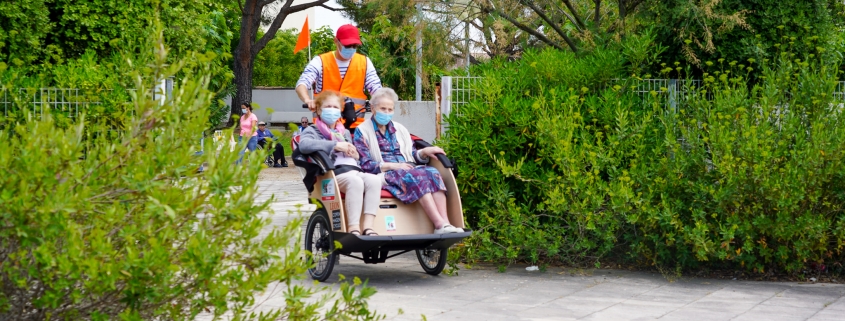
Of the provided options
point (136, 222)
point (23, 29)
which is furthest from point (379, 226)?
point (23, 29)

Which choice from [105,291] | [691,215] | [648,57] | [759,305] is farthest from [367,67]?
[105,291]

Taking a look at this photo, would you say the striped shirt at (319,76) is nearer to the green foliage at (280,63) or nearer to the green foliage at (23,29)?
the green foliage at (23,29)

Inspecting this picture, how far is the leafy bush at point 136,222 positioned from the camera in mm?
3109

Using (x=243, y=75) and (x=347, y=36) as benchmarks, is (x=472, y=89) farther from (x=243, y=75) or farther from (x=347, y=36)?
(x=243, y=75)

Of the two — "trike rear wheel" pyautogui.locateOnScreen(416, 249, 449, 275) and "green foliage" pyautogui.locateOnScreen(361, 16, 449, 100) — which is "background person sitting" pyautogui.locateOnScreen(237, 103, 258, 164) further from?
"green foliage" pyautogui.locateOnScreen(361, 16, 449, 100)

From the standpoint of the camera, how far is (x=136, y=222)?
3375 mm

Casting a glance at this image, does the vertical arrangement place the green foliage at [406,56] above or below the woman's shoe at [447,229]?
above

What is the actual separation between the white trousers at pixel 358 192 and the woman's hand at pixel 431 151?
2.00ft

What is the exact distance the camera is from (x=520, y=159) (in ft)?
26.9

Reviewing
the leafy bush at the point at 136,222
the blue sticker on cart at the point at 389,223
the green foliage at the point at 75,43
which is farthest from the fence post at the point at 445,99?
the leafy bush at the point at 136,222

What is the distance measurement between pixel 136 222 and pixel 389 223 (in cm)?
424

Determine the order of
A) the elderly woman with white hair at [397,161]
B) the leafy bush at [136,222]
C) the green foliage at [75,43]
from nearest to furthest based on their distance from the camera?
the leafy bush at [136,222] → the elderly woman with white hair at [397,161] → the green foliage at [75,43]

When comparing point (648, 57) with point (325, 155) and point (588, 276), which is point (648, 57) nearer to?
point (588, 276)

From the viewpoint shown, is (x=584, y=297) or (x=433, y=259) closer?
(x=584, y=297)
